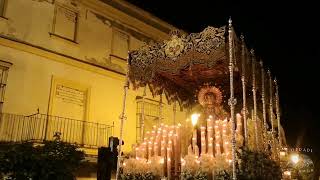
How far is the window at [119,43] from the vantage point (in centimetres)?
1514

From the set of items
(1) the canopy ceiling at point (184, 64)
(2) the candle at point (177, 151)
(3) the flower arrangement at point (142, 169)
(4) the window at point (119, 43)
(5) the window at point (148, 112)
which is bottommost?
(3) the flower arrangement at point (142, 169)

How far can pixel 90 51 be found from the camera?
14195 mm

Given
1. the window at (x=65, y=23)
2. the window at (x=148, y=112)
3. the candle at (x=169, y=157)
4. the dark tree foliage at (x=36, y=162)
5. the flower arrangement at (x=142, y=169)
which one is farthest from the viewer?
the window at (x=148, y=112)

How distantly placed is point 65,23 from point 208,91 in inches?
250

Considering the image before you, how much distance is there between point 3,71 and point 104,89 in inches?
161

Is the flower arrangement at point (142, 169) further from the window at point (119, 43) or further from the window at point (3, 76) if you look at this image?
the window at point (119, 43)

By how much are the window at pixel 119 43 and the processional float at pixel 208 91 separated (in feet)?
12.8

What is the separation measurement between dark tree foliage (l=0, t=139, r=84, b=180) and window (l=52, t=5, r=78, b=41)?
6.46 metres

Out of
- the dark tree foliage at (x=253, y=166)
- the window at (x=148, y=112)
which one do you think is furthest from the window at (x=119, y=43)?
the dark tree foliage at (x=253, y=166)

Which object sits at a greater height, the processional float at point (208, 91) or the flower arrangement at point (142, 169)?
the processional float at point (208, 91)

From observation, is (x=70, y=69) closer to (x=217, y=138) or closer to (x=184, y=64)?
(x=184, y=64)

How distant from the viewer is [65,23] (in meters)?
13.5

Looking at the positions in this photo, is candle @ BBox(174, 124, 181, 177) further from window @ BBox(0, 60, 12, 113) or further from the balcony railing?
window @ BBox(0, 60, 12, 113)

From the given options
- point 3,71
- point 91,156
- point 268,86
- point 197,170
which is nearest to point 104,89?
point 91,156
